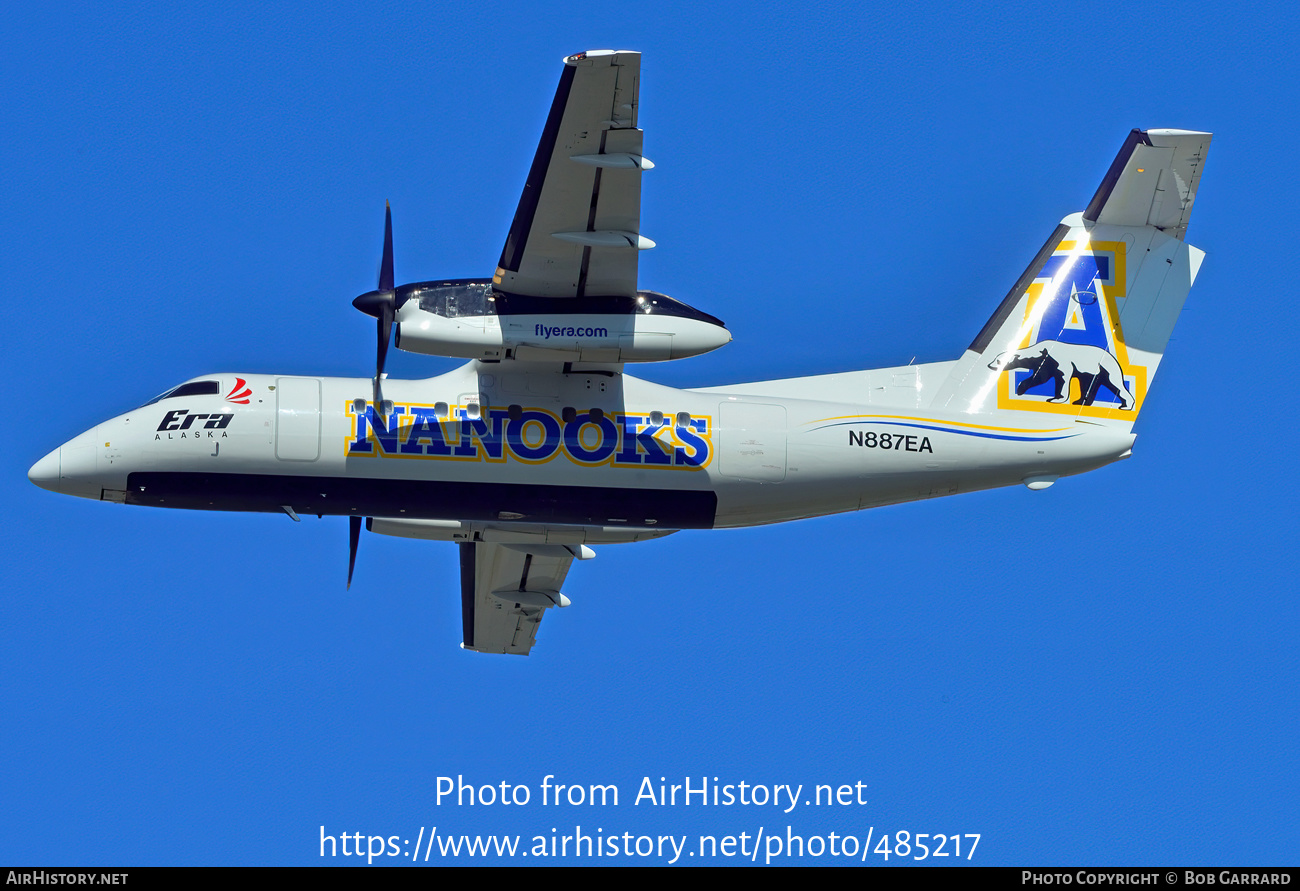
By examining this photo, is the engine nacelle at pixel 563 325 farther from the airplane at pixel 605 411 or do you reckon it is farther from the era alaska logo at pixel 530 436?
the era alaska logo at pixel 530 436

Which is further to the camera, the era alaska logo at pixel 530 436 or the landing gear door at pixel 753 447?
the landing gear door at pixel 753 447

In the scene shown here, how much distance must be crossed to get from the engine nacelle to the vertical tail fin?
324cm

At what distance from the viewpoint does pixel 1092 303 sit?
17.8 metres

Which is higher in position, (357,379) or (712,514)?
(357,379)

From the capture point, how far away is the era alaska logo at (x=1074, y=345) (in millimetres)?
17266

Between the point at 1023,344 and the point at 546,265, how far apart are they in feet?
18.5

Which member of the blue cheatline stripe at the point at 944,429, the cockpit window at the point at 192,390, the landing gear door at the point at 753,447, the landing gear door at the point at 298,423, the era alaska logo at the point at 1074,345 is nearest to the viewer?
the landing gear door at the point at 298,423

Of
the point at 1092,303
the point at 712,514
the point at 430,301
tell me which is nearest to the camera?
the point at 430,301

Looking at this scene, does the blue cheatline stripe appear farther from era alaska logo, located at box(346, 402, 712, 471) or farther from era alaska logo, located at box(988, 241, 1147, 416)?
era alaska logo, located at box(346, 402, 712, 471)

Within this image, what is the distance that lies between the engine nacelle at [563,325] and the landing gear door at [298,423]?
153cm

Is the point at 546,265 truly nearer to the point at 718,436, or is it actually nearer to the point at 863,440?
the point at 718,436

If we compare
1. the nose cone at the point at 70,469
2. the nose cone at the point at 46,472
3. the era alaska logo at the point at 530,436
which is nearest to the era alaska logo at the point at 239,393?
the era alaska logo at the point at 530,436
